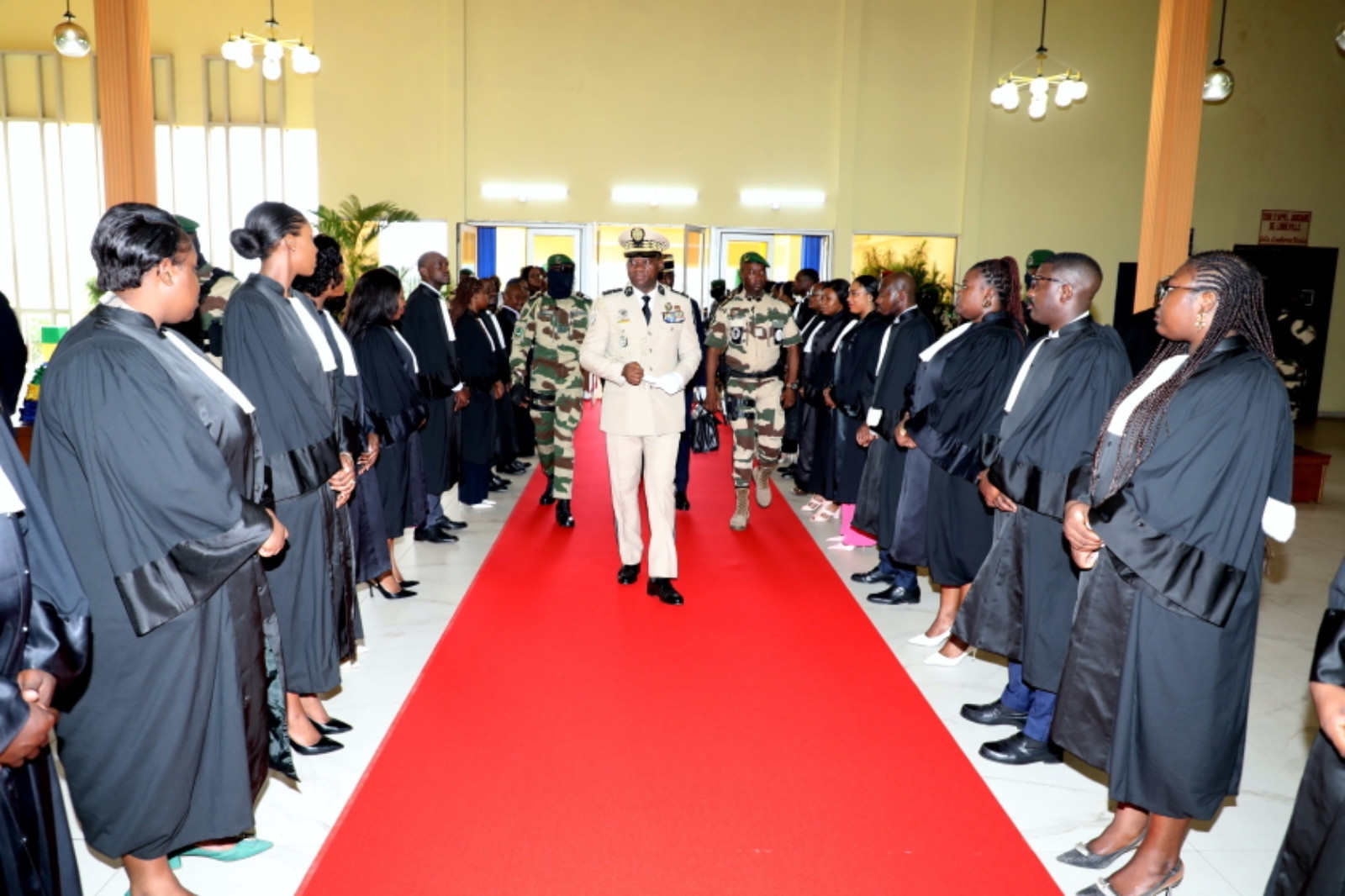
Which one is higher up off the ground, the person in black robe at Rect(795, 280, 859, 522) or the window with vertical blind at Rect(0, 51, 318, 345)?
the window with vertical blind at Rect(0, 51, 318, 345)

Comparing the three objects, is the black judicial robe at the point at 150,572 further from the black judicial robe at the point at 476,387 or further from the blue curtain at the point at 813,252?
the blue curtain at the point at 813,252

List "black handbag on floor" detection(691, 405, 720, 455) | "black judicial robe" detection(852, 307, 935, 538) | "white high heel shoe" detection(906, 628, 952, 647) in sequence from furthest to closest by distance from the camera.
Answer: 1. "black handbag on floor" detection(691, 405, 720, 455)
2. "black judicial robe" detection(852, 307, 935, 538)
3. "white high heel shoe" detection(906, 628, 952, 647)

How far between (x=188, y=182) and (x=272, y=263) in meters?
13.5

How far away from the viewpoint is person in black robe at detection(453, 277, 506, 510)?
7.25m

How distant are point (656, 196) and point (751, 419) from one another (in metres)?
8.08

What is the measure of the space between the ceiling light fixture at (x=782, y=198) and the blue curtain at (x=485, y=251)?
3.79 metres

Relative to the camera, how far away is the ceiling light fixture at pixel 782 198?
14320mm

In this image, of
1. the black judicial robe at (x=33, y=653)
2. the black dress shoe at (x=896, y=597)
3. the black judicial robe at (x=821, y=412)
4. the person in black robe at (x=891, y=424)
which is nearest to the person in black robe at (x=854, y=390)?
the black judicial robe at (x=821, y=412)

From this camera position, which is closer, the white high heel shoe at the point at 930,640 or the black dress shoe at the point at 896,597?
the white high heel shoe at the point at 930,640

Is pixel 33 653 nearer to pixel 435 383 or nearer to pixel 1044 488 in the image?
pixel 1044 488

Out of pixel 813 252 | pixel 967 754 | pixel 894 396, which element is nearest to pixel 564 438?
pixel 894 396

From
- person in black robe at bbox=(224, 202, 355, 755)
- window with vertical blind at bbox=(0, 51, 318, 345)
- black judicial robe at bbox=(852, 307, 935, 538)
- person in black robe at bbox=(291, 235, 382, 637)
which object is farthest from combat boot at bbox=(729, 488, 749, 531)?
window with vertical blind at bbox=(0, 51, 318, 345)

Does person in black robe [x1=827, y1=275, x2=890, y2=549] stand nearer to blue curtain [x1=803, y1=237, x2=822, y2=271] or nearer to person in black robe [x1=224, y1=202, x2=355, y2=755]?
person in black robe [x1=224, y1=202, x2=355, y2=755]

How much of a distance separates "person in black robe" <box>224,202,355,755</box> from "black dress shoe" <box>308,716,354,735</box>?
7cm
